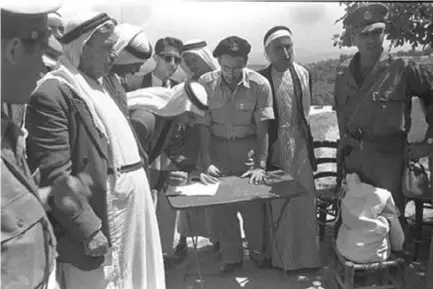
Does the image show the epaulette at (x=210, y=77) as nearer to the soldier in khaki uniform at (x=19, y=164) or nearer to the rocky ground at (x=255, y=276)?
the rocky ground at (x=255, y=276)

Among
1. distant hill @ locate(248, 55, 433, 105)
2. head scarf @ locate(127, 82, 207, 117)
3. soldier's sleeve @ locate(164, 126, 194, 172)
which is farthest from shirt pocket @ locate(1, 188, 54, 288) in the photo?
distant hill @ locate(248, 55, 433, 105)

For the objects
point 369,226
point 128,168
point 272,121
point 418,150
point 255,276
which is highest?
point 128,168

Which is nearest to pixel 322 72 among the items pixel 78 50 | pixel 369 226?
pixel 369 226

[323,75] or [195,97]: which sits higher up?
[195,97]

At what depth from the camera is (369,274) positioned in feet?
12.4

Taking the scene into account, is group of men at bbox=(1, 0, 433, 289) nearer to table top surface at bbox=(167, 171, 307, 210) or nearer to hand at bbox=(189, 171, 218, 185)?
hand at bbox=(189, 171, 218, 185)

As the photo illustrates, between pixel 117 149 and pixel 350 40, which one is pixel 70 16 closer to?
pixel 117 149

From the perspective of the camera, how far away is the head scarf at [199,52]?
446 centimetres

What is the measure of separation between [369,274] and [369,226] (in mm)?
363

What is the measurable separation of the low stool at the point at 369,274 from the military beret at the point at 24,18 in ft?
8.21

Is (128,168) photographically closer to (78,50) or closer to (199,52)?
(78,50)

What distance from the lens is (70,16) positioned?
2.52 m

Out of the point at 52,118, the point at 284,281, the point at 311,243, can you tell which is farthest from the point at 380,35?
the point at 52,118

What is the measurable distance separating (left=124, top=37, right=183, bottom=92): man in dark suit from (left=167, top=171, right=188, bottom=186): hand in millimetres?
1075
